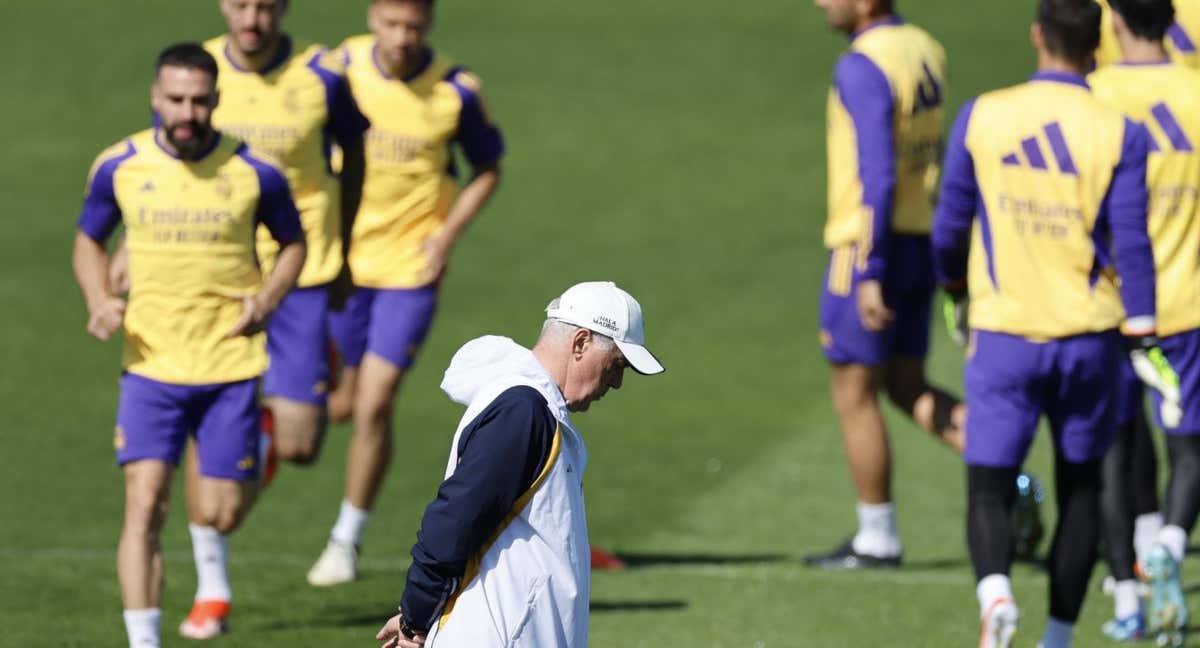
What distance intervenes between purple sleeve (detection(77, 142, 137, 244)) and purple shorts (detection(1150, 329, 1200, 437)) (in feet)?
13.3

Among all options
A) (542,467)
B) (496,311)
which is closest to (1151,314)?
(542,467)

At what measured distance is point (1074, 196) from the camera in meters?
7.61

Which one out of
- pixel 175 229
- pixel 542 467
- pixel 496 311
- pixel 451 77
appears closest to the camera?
pixel 542 467

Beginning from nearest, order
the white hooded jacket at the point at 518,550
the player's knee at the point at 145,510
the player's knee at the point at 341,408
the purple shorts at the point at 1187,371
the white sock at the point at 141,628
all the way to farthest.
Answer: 1. the white hooded jacket at the point at 518,550
2. the white sock at the point at 141,628
3. the player's knee at the point at 145,510
4. the purple shorts at the point at 1187,371
5. the player's knee at the point at 341,408

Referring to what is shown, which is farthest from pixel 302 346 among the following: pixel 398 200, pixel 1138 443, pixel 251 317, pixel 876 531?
pixel 1138 443

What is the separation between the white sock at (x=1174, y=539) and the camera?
860 cm

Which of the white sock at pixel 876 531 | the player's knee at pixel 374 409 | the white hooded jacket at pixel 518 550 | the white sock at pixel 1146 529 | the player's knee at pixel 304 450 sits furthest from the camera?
the white sock at pixel 876 531

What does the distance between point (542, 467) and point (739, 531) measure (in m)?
6.04

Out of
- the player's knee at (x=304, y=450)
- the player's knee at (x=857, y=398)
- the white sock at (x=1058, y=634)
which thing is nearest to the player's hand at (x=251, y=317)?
the player's knee at (x=304, y=450)

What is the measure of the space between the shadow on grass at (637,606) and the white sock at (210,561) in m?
1.63

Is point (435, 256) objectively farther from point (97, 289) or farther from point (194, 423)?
point (97, 289)

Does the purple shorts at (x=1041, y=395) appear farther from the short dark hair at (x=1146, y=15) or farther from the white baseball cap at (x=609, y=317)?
the white baseball cap at (x=609, y=317)

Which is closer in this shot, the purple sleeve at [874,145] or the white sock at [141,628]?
the white sock at [141,628]

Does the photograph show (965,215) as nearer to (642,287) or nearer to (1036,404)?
(1036,404)
